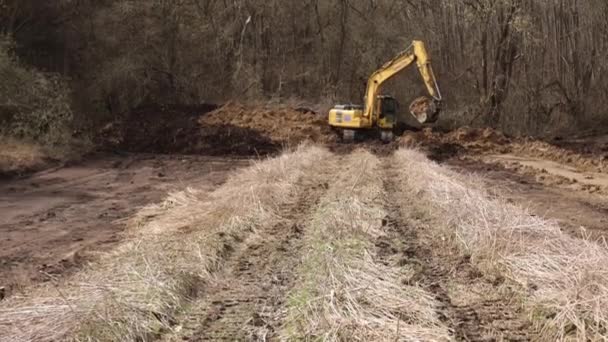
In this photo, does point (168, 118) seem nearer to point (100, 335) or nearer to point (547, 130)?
point (547, 130)

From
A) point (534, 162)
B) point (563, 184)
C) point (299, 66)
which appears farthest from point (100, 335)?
point (299, 66)

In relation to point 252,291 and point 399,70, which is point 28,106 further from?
point 252,291

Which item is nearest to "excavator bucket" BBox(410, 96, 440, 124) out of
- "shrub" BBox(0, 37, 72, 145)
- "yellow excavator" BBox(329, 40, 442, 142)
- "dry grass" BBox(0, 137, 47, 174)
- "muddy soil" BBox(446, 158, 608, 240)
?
"yellow excavator" BBox(329, 40, 442, 142)

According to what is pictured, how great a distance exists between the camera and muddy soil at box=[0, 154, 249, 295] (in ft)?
26.3

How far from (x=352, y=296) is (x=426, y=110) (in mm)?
17565

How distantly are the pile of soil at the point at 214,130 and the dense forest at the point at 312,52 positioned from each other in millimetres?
2474

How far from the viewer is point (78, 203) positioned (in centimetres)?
1321

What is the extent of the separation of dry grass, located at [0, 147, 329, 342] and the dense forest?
1359cm

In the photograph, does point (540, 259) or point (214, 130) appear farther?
point (214, 130)

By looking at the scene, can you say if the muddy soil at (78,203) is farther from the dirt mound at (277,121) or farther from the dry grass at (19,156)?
the dirt mound at (277,121)

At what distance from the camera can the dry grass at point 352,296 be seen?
4.57 m

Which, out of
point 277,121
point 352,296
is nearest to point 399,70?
point 277,121

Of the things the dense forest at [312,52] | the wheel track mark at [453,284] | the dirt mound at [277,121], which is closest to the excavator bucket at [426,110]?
the dirt mound at [277,121]

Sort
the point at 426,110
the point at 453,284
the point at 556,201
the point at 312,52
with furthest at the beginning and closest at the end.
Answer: the point at 312,52
the point at 426,110
the point at 556,201
the point at 453,284
